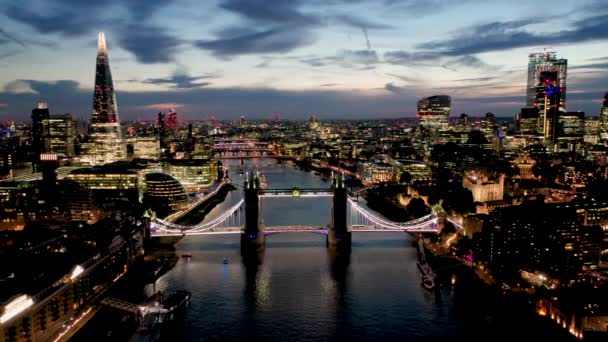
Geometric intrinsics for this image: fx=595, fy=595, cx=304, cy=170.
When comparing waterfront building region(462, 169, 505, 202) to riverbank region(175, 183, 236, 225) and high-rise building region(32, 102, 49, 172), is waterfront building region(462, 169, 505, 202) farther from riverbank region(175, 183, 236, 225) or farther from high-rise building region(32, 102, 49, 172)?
high-rise building region(32, 102, 49, 172)

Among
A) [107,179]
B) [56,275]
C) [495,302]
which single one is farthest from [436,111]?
[56,275]

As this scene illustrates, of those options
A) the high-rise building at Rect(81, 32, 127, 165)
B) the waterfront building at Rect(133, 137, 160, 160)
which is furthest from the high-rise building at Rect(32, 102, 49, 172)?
the waterfront building at Rect(133, 137, 160, 160)

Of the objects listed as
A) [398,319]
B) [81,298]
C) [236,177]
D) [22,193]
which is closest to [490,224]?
[398,319]

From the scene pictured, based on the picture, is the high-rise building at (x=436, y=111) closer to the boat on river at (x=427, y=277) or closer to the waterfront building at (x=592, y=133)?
the waterfront building at (x=592, y=133)

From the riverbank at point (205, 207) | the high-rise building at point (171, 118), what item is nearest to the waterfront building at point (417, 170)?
the riverbank at point (205, 207)

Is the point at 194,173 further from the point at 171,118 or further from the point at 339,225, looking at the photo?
the point at 171,118

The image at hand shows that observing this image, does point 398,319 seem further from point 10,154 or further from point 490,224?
point 10,154
